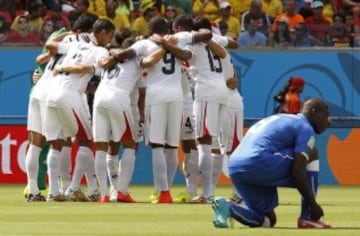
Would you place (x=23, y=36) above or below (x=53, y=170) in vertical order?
above

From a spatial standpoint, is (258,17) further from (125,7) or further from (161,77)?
(161,77)

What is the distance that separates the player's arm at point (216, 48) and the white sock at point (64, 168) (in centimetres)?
255

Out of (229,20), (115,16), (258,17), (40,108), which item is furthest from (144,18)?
(40,108)

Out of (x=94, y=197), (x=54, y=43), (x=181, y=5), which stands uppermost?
(x=54, y=43)

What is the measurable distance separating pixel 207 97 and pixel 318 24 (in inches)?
339

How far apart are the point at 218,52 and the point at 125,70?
48.7 inches

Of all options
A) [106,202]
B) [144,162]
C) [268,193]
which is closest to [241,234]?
[268,193]

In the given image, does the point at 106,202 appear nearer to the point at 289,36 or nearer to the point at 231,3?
the point at 289,36

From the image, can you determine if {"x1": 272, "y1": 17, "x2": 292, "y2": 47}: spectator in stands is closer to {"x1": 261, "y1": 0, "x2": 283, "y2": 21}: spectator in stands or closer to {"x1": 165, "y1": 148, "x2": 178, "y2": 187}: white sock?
{"x1": 261, "y1": 0, "x2": 283, "y2": 21}: spectator in stands

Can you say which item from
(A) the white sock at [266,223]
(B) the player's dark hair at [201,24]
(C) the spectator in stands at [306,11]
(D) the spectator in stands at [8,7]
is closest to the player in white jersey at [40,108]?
(B) the player's dark hair at [201,24]

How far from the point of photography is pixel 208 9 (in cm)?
2722

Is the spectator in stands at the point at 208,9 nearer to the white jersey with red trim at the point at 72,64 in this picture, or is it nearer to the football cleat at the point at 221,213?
the white jersey with red trim at the point at 72,64

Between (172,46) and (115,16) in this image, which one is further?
(115,16)

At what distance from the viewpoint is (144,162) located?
967 inches
